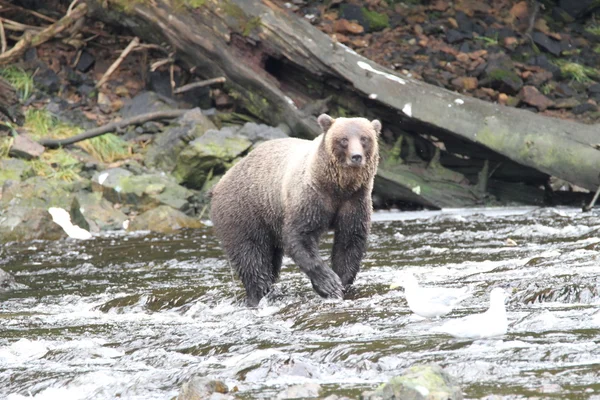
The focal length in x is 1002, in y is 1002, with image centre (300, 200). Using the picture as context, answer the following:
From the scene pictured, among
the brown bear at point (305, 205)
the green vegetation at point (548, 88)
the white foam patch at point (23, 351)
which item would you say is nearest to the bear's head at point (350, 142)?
the brown bear at point (305, 205)

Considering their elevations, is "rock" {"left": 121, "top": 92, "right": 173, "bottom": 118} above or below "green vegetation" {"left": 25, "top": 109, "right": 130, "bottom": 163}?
above

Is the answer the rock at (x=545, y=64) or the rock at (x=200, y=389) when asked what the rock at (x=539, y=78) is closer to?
the rock at (x=545, y=64)

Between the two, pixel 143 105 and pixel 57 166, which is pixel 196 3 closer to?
pixel 143 105

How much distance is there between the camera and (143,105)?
17.7m

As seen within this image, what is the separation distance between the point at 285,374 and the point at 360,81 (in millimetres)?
9290

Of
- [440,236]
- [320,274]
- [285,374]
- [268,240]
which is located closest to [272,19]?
[440,236]

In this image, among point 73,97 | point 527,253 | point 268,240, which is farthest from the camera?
point 73,97

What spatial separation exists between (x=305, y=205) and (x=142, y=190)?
7154 millimetres

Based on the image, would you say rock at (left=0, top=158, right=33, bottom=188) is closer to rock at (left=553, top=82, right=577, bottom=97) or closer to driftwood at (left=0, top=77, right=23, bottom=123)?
driftwood at (left=0, top=77, right=23, bottom=123)

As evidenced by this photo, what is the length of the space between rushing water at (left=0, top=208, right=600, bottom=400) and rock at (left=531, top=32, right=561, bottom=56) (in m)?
9.01

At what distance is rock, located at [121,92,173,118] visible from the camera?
17.6 meters

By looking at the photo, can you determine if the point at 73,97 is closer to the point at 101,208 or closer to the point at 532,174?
the point at 101,208

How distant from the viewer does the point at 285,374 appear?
19.3 ft

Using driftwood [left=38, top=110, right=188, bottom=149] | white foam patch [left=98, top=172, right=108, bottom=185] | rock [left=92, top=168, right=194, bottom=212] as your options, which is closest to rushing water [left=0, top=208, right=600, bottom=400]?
rock [left=92, top=168, right=194, bottom=212]
